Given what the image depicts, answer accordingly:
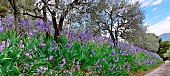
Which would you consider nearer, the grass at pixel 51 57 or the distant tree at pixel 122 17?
the grass at pixel 51 57

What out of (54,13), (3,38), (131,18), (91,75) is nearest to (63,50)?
(91,75)

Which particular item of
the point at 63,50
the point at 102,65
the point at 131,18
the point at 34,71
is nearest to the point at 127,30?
the point at 131,18

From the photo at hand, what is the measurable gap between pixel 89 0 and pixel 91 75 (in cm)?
884

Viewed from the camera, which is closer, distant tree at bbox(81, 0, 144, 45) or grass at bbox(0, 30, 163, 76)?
grass at bbox(0, 30, 163, 76)

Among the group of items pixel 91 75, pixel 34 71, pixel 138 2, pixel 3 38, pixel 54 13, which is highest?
pixel 138 2

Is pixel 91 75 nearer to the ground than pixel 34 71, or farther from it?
nearer to the ground

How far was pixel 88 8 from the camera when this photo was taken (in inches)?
643

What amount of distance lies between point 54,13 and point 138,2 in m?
14.7

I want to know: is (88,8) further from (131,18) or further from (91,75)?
(131,18)

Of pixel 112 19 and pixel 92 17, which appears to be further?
pixel 112 19

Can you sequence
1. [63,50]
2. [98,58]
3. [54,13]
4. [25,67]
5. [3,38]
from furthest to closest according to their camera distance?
1. [54,13]
2. [98,58]
3. [63,50]
4. [3,38]
5. [25,67]

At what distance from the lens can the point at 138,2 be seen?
1109 inches

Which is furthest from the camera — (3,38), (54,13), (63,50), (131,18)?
Result: (131,18)

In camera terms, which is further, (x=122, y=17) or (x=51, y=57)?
(x=122, y=17)
